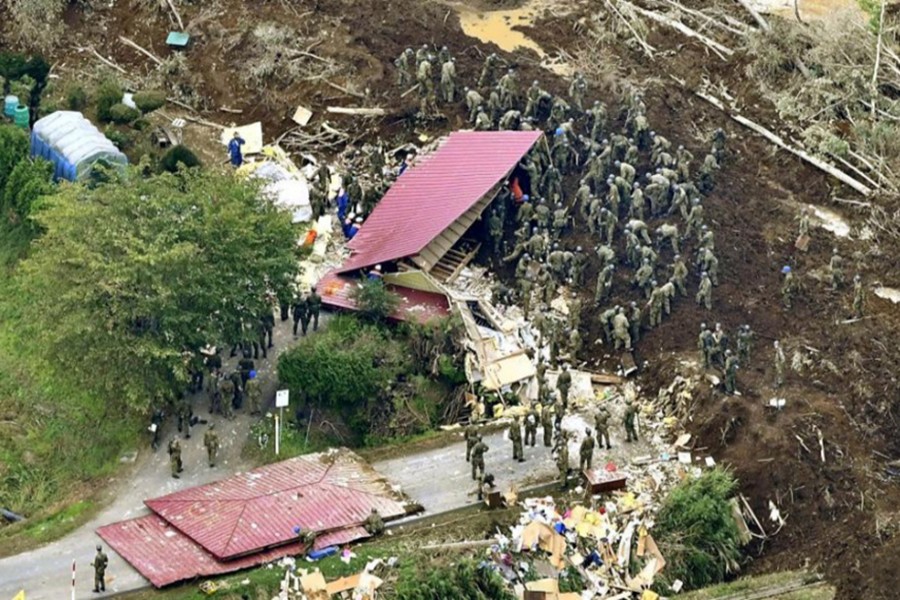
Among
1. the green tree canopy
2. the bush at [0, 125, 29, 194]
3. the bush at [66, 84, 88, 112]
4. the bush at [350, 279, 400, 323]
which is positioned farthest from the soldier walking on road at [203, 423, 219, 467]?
the bush at [66, 84, 88, 112]

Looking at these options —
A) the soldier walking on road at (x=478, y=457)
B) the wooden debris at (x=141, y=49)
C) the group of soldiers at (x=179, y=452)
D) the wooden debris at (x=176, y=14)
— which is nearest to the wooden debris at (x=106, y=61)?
the wooden debris at (x=141, y=49)

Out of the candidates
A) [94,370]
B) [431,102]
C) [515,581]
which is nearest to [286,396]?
[94,370]

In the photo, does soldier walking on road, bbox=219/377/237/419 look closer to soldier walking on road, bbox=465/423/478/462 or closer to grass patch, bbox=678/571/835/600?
soldier walking on road, bbox=465/423/478/462

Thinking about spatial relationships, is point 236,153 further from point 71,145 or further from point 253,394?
point 253,394

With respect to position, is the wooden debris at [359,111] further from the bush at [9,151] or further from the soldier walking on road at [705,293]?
the soldier walking on road at [705,293]

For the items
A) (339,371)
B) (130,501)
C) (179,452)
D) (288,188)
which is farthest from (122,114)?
(130,501)

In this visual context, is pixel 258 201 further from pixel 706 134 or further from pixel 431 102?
pixel 706 134
